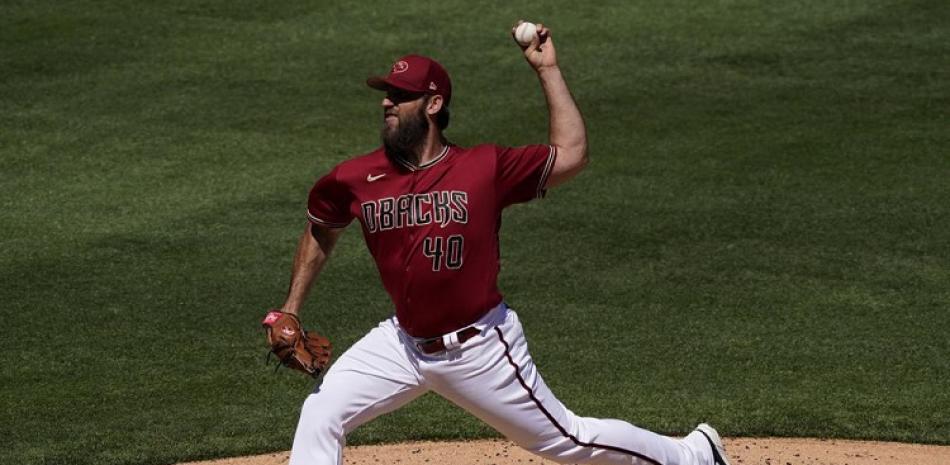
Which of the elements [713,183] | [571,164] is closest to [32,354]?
[571,164]

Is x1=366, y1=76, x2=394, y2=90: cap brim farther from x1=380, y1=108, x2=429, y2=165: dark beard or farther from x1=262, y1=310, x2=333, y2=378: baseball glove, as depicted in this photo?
x1=262, y1=310, x2=333, y2=378: baseball glove

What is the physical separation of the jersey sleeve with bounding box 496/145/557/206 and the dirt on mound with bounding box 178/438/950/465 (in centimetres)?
170

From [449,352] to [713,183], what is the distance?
558 centimetres

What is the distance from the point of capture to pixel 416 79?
5129 mm

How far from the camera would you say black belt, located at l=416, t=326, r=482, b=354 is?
16.7ft

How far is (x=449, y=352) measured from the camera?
5133mm

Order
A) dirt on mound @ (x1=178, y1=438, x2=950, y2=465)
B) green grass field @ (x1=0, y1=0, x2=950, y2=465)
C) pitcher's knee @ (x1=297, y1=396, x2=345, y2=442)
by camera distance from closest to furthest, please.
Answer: pitcher's knee @ (x1=297, y1=396, x2=345, y2=442), dirt on mound @ (x1=178, y1=438, x2=950, y2=465), green grass field @ (x1=0, y1=0, x2=950, y2=465)

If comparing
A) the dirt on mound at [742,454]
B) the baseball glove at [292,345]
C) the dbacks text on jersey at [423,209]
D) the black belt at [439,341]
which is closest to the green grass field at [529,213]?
the dirt on mound at [742,454]

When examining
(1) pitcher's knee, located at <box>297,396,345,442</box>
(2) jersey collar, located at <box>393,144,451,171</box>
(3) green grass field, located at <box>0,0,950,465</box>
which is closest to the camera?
(1) pitcher's knee, located at <box>297,396,345,442</box>

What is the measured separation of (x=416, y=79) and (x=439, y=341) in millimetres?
873

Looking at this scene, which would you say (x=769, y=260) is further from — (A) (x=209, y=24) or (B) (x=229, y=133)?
(A) (x=209, y=24)

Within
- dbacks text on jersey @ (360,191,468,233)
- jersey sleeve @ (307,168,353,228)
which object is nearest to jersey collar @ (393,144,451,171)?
dbacks text on jersey @ (360,191,468,233)

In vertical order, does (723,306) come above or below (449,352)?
below

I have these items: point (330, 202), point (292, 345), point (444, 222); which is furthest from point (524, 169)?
point (292, 345)
